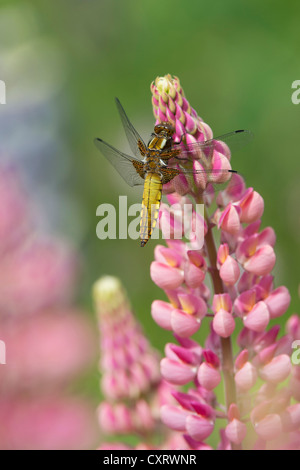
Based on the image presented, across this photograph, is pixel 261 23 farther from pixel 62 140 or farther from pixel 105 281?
pixel 105 281

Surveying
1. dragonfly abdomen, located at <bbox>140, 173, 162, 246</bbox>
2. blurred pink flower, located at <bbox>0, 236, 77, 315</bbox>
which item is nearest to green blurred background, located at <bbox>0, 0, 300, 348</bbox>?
blurred pink flower, located at <bbox>0, 236, 77, 315</bbox>

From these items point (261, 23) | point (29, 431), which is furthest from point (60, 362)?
point (261, 23)

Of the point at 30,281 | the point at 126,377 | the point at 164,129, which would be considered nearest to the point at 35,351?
the point at 30,281

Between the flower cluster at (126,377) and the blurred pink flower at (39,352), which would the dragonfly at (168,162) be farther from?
the flower cluster at (126,377)

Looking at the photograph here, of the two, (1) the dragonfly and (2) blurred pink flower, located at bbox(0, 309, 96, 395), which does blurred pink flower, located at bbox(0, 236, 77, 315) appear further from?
(1) the dragonfly

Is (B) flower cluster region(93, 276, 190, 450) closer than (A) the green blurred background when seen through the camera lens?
Yes

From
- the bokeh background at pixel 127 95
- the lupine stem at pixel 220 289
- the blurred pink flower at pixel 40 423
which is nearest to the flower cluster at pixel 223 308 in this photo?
the lupine stem at pixel 220 289

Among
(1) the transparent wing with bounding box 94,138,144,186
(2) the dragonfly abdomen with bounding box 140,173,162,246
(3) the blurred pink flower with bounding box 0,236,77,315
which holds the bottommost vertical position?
(3) the blurred pink flower with bounding box 0,236,77,315
